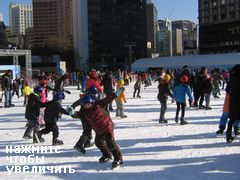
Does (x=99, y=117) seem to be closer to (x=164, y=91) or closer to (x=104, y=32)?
(x=164, y=91)

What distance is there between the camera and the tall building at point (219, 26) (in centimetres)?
8525

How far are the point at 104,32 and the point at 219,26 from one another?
29255 mm

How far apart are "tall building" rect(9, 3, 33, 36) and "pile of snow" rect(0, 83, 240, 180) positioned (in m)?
185

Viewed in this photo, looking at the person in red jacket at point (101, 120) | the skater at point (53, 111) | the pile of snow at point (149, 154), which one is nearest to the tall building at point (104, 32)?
the pile of snow at point (149, 154)

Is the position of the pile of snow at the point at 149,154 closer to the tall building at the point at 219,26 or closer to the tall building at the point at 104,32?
the tall building at the point at 219,26

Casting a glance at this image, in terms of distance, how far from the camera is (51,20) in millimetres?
119250

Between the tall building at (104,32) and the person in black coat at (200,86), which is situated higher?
the tall building at (104,32)

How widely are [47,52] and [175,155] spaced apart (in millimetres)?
85704

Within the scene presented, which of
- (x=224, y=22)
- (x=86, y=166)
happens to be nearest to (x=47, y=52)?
(x=224, y=22)

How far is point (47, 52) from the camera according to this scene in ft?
297

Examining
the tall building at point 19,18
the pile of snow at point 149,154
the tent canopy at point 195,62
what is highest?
the tall building at point 19,18

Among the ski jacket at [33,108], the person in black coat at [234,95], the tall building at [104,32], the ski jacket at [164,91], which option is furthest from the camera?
the tall building at [104,32]

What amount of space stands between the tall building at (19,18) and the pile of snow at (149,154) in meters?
185

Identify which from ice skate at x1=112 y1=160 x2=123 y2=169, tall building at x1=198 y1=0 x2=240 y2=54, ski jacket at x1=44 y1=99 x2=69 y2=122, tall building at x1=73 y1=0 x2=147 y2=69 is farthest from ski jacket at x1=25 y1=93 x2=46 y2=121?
tall building at x1=73 y1=0 x2=147 y2=69
